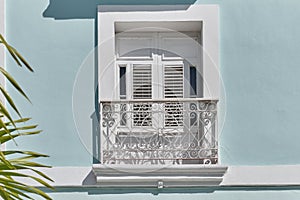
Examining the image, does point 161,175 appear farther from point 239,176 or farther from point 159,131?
point 239,176

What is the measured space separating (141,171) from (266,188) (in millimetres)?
1605

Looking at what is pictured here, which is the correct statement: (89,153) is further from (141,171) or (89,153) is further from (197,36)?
(197,36)

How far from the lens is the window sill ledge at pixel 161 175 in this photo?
31.7 ft

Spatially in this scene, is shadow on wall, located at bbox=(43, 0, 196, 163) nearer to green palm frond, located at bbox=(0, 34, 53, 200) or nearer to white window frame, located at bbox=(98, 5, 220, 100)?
white window frame, located at bbox=(98, 5, 220, 100)

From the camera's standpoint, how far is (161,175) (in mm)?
9742

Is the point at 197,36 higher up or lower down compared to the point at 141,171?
higher up

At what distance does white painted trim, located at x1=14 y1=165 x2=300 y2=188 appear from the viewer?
9836mm

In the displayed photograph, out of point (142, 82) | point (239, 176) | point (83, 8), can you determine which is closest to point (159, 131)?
point (142, 82)

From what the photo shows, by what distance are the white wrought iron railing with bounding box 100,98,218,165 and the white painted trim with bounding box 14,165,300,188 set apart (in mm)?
324

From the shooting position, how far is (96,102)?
32.9ft

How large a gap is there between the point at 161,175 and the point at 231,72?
161cm

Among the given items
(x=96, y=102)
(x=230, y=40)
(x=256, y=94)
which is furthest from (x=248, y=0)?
(x=96, y=102)

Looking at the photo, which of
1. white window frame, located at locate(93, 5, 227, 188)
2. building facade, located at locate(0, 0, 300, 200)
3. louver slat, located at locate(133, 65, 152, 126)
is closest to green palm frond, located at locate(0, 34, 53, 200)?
building facade, located at locate(0, 0, 300, 200)

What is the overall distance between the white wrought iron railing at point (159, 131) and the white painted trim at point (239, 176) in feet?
1.06
